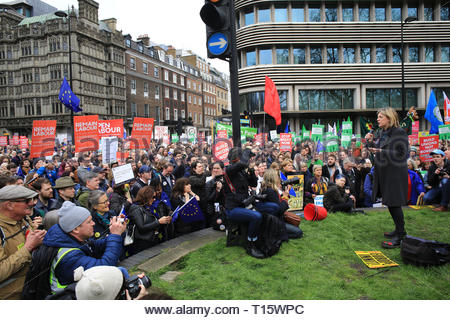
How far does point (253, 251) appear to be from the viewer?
4.24 meters

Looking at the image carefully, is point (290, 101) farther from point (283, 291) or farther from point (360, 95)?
point (283, 291)

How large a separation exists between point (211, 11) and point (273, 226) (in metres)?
3.02

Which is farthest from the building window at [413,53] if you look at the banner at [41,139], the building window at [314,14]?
the banner at [41,139]

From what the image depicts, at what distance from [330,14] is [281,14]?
16.8ft

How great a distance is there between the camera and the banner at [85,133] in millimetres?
9148

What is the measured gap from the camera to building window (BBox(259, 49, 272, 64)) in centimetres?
2812

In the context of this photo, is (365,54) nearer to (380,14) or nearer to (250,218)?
(380,14)

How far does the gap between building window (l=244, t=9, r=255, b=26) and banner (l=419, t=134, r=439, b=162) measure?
24.0m

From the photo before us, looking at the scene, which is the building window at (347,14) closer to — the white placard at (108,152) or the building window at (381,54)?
the building window at (381,54)

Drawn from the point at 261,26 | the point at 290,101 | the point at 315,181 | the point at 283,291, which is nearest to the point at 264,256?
the point at 283,291

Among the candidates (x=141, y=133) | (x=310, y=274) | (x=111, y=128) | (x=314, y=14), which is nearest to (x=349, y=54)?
(x=314, y=14)

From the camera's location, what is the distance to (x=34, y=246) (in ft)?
8.45

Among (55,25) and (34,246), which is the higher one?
(55,25)

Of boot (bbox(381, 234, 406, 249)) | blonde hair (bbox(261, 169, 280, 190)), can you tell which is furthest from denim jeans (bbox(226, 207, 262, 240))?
boot (bbox(381, 234, 406, 249))
